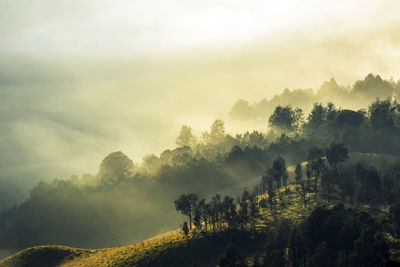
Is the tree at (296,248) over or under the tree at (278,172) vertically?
under

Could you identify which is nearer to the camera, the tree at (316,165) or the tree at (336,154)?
the tree at (316,165)

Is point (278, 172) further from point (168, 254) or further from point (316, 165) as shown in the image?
point (168, 254)

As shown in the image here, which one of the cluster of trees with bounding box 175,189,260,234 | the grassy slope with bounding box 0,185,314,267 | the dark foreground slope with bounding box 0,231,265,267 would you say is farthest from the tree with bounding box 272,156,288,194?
the dark foreground slope with bounding box 0,231,265,267

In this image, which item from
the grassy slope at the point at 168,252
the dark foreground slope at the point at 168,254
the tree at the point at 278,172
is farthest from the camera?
the tree at the point at 278,172

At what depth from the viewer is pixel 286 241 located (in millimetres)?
94125

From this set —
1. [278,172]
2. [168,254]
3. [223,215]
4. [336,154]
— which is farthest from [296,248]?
[336,154]

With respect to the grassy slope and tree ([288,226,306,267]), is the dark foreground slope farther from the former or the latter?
tree ([288,226,306,267])

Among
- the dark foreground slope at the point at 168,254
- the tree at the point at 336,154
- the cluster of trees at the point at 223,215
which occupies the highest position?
the tree at the point at 336,154

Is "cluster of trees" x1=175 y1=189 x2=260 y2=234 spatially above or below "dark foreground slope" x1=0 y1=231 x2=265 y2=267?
above

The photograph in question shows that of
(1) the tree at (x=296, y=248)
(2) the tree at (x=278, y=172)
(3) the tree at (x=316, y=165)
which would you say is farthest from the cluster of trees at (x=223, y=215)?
(3) the tree at (x=316, y=165)

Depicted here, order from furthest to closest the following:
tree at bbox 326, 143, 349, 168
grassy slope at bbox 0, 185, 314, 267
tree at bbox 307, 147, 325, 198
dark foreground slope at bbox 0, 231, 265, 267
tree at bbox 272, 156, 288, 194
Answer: tree at bbox 326, 143, 349, 168 → tree at bbox 272, 156, 288, 194 → tree at bbox 307, 147, 325, 198 → grassy slope at bbox 0, 185, 314, 267 → dark foreground slope at bbox 0, 231, 265, 267

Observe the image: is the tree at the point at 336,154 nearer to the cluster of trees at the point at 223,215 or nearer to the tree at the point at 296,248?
the cluster of trees at the point at 223,215

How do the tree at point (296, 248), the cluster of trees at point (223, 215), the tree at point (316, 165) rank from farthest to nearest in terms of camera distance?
Answer: the tree at point (316, 165) < the cluster of trees at point (223, 215) < the tree at point (296, 248)

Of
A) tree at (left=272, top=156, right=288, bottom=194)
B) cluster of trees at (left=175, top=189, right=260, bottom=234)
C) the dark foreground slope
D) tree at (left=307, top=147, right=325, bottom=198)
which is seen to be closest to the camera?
the dark foreground slope
